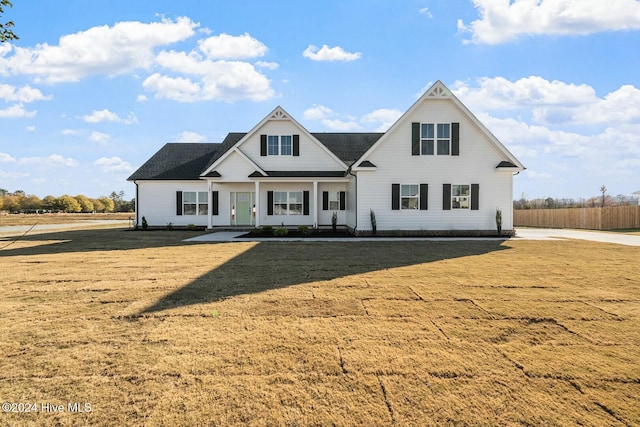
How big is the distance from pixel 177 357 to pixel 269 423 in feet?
5.27

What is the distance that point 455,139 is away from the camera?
1884cm

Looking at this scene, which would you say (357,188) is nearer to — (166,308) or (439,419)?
(166,308)

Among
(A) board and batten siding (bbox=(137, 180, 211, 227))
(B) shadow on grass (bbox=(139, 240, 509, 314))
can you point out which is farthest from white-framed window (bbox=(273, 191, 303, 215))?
(B) shadow on grass (bbox=(139, 240, 509, 314))

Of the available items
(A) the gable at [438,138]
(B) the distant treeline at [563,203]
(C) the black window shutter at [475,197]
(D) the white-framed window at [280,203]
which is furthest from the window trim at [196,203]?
(B) the distant treeline at [563,203]

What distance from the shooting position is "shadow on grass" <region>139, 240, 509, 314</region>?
6.95 metres

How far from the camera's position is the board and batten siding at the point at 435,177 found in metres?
18.7

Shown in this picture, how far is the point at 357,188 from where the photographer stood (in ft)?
61.7

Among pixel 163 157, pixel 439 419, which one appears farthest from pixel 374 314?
pixel 163 157

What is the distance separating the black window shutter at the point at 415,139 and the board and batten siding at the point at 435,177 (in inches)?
5.9

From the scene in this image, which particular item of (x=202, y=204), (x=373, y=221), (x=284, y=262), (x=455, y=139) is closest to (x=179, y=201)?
(x=202, y=204)

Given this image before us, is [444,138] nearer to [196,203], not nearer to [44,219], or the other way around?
[196,203]

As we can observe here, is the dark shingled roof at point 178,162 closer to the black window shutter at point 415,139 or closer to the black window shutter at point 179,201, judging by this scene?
the black window shutter at point 179,201

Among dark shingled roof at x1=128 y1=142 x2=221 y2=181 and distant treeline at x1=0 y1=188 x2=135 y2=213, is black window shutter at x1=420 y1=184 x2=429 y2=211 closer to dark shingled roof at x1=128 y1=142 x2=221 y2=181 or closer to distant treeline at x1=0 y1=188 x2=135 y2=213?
dark shingled roof at x1=128 y1=142 x2=221 y2=181

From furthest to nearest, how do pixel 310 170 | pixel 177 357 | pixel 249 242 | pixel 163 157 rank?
pixel 163 157 < pixel 310 170 < pixel 249 242 < pixel 177 357
